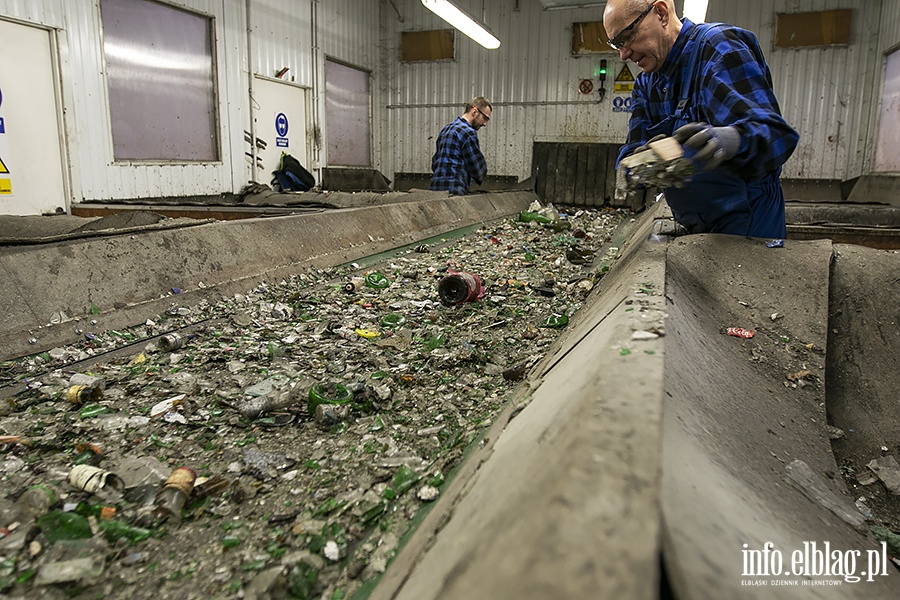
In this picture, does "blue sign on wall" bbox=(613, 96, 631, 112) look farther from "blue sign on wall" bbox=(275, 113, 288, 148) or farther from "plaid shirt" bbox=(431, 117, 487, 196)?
"blue sign on wall" bbox=(275, 113, 288, 148)

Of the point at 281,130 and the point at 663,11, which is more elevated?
the point at 281,130

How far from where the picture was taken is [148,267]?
285cm

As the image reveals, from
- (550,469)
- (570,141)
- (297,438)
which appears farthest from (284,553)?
(570,141)

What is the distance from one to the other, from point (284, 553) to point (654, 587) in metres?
0.80

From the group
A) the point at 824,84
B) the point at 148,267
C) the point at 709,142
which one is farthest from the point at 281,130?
the point at 824,84

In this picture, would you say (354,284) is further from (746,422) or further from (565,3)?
(565,3)

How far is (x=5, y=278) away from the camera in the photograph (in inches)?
90.1

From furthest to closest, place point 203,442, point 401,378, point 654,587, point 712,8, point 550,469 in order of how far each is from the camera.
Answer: point 712,8, point 401,378, point 203,442, point 550,469, point 654,587

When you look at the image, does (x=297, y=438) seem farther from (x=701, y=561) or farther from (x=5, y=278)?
(x=5, y=278)

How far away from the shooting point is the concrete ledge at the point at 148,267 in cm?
230

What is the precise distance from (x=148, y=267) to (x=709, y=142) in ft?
8.57

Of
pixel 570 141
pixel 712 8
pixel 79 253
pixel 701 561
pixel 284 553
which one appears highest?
pixel 712 8

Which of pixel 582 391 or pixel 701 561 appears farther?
pixel 582 391

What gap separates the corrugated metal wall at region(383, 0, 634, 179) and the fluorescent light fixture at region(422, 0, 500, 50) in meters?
1.29
